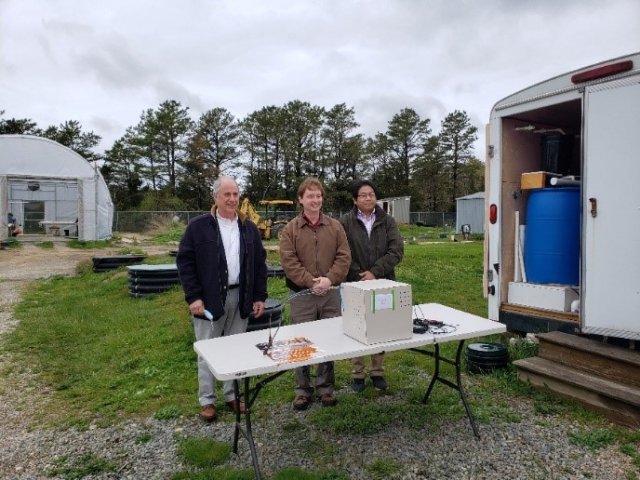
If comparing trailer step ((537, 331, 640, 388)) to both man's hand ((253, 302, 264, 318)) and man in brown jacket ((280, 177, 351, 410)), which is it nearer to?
man in brown jacket ((280, 177, 351, 410))

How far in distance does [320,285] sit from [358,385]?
0.98 meters

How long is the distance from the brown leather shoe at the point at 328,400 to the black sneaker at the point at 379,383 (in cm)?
45

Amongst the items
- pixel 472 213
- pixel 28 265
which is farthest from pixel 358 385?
pixel 472 213

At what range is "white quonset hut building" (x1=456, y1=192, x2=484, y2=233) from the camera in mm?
28266

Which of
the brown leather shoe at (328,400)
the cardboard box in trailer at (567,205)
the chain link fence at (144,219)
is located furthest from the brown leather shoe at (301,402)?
the chain link fence at (144,219)

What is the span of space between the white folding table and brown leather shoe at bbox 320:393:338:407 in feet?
2.18

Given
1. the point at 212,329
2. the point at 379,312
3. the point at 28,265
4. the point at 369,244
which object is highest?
the point at 369,244

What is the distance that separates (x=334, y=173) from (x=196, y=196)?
12.4 metres

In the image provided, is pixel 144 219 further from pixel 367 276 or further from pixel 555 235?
pixel 555 235

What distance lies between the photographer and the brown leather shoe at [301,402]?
366 cm

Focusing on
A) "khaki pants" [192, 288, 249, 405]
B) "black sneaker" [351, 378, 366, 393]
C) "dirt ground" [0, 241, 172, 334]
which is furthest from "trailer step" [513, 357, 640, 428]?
"dirt ground" [0, 241, 172, 334]

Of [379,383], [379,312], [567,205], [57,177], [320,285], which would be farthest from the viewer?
[57,177]

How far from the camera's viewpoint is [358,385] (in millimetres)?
4008

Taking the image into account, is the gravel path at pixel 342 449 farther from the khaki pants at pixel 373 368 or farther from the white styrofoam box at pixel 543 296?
the white styrofoam box at pixel 543 296
